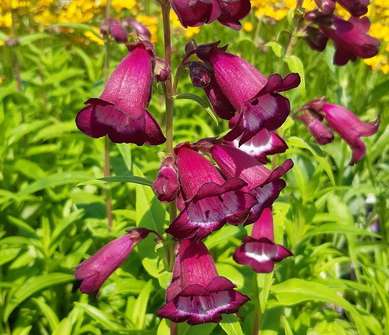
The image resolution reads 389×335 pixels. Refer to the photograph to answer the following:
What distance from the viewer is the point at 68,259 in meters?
3.26

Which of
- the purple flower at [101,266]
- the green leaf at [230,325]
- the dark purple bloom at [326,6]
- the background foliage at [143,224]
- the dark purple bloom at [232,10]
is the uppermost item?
the dark purple bloom at [232,10]

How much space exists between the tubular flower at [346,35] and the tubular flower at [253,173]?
4.15ft

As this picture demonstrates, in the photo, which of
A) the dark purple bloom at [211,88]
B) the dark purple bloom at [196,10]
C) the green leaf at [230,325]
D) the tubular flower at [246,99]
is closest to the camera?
the dark purple bloom at [196,10]

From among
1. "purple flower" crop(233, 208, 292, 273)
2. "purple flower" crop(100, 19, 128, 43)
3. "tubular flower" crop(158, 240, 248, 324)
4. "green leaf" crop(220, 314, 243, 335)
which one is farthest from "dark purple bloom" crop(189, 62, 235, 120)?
"purple flower" crop(100, 19, 128, 43)

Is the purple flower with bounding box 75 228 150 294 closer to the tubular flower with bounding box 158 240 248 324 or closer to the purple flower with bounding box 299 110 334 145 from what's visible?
the tubular flower with bounding box 158 240 248 324

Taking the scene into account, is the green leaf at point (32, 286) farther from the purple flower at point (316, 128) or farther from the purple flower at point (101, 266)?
the purple flower at point (316, 128)

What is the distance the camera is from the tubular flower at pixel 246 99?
5.36 ft

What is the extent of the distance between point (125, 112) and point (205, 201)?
13.1 inches

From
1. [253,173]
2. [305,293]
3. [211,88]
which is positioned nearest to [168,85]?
[211,88]

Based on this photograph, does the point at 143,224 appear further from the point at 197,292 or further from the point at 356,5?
the point at 356,5

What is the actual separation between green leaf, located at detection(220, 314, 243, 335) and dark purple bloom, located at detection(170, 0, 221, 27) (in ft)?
3.47

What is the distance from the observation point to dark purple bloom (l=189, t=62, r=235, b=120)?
1.74 metres

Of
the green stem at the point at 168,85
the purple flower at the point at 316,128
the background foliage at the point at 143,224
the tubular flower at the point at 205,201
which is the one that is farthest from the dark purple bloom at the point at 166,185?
the purple flower at the point at 316,128

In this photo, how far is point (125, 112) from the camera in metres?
1.58
